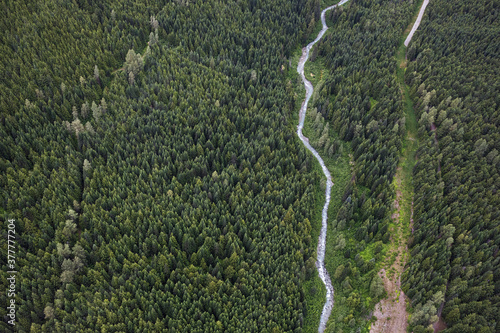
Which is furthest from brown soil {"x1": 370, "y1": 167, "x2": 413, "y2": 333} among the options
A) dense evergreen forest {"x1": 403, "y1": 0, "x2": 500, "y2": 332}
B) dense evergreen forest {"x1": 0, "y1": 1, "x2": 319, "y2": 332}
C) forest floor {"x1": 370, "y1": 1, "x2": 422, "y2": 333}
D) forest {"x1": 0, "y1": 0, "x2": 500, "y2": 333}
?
dense evergreen forest {"x1": 0, "y1": 1, "x2": 319, "y2": 332}

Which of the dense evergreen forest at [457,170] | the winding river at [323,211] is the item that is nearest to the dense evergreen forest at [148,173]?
the winding river at [323,211]

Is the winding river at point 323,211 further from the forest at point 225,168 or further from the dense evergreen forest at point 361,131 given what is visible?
the forest at point 225,168

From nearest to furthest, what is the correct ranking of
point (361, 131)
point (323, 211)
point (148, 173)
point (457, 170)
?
point (148, 173) → point (457, 170) → point (323, 211) → point (361, 131)

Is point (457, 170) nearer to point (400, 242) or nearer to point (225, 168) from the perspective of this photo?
point (400, 242)

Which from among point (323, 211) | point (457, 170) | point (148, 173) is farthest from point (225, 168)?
point (457, 170)

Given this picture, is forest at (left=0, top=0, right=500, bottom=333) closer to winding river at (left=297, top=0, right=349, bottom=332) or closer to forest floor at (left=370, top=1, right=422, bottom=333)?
winding river at (left=297, top=0, right=349, bottom=332)

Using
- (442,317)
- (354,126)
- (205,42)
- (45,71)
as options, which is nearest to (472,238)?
(442,317)
